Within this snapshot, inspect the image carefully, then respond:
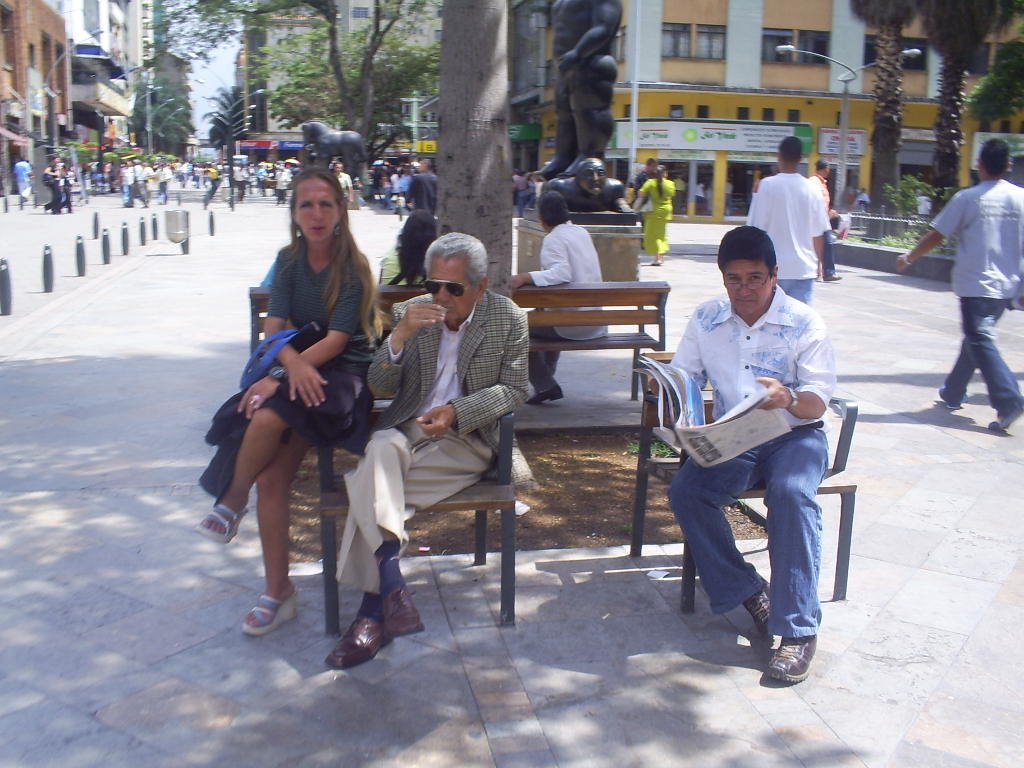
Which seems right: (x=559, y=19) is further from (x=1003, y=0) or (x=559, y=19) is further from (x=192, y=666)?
(x=1003, y=0)

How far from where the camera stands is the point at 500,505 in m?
3.90

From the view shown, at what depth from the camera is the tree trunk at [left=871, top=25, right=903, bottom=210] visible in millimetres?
28703

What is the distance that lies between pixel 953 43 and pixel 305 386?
27.6 meters

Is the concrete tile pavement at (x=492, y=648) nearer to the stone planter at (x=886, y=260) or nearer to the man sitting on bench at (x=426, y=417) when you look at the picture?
the man sitting on bench at (x=426, y=417)

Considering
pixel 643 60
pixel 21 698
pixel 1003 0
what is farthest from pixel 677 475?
pixel 643 60

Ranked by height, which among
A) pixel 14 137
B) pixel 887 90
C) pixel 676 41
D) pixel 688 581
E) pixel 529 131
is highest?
pixel 676 41

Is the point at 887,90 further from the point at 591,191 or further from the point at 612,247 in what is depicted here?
the point at 612,247

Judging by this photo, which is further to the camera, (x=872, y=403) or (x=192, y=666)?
(x=872, y=403)

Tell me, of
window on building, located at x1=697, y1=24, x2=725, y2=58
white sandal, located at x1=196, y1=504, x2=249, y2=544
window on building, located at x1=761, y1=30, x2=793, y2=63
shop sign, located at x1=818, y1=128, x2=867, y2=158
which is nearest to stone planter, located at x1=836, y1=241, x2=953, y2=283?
white sandal, located at x1=196, y1=504, x2=249, y2=544

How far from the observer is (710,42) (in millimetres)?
41562

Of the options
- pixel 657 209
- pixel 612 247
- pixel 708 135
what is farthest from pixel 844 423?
pixel 708 135

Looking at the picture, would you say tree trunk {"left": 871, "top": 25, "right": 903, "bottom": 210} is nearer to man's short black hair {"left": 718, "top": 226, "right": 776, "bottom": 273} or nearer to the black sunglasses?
man's short black hair {"left": 718, "top": 226, "right": 776, "bottom": 273}

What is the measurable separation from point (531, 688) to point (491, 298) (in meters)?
1.49

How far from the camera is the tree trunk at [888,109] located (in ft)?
94.2
